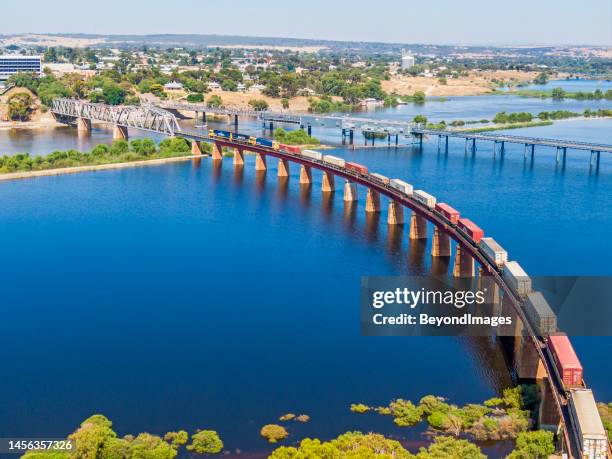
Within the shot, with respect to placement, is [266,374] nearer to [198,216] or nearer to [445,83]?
[198,216]

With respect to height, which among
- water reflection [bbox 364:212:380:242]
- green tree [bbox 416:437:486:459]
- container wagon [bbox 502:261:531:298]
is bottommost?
green tree [bbox 416:437:486:459]

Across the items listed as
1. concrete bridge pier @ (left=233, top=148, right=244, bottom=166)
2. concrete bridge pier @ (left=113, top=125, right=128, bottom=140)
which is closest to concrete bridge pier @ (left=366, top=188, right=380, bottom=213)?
concrete bridge pier @ (left=233, top=148, right=244, bottom=166)

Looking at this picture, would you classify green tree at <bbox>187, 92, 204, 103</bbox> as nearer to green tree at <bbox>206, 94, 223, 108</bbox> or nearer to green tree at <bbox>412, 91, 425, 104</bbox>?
green tree at <bbox>206, 94, 223, 108</bbox>

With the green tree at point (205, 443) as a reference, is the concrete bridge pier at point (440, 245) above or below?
above

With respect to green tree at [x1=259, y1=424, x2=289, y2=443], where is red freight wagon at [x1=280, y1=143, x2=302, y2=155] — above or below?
above

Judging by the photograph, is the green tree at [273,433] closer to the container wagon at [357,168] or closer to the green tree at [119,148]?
the container wagon at [357,168]

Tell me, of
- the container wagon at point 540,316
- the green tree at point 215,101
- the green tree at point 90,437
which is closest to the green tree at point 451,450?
the container wagon at point 540,316
